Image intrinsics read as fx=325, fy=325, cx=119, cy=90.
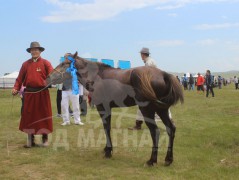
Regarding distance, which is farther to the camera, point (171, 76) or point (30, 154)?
point (30, 154)

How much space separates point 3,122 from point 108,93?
685 cm

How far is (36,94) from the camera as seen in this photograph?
7.39 m

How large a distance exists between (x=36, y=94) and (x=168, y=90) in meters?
3.19

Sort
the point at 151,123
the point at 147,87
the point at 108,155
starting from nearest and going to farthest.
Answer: the point at 147,87 < the point at 151,123 < the point at 108,155

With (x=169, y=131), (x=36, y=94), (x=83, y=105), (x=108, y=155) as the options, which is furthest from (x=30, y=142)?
(x=83, y=105)

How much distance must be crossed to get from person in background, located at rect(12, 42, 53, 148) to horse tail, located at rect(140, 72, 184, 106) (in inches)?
104

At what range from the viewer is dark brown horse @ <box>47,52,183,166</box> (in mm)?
5746

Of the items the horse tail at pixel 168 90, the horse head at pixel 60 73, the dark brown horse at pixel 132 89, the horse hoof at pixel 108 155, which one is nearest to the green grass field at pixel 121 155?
the horse hoof at pixel 108 155

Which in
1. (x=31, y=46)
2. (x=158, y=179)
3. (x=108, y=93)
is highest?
(x=31, y=46)

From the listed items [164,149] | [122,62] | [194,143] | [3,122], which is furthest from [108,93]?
[122,62]

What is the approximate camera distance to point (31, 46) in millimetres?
7340

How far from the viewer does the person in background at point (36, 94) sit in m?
7.34

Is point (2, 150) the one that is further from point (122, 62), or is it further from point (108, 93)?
point (122, 62)

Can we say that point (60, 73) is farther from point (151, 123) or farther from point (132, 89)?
point (151, 123)
